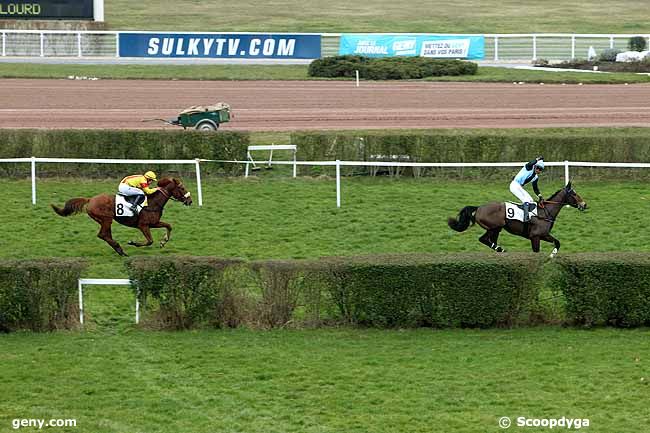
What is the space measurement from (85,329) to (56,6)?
2602 centimetres

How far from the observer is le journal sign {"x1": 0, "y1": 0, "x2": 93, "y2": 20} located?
121 feet

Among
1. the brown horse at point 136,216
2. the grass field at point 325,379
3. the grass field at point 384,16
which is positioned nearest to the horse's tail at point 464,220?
the grass field at point 325,379

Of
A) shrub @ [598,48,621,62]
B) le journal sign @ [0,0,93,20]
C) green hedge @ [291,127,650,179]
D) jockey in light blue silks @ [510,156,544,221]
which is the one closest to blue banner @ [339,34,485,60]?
shrub @ [598,48,621,62]

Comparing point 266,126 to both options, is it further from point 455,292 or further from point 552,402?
point 552,402

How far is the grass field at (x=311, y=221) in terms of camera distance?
16312mm

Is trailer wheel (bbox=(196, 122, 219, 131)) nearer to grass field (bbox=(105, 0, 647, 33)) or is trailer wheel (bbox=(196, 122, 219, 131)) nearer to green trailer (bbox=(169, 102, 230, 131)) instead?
green trailer (bbox=(169, 102, 230, 131))

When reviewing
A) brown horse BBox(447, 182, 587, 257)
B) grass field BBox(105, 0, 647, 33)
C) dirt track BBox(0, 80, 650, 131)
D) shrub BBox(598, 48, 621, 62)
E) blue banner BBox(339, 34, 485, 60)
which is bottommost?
brown horse BBox(447, 182, 587, 257)

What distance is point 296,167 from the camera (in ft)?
66.7

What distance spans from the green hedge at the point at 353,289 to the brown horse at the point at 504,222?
2711 millimetres

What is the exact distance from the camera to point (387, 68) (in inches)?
1299

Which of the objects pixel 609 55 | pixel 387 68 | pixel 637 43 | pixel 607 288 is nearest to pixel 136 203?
pixel 607 288

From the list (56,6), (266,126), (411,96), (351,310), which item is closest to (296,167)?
(266,126)

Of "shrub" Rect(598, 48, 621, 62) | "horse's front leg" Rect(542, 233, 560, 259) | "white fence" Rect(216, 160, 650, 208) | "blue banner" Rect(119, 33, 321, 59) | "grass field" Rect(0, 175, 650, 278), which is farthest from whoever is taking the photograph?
"blue banner" Rect(119, 33, 321, 59)

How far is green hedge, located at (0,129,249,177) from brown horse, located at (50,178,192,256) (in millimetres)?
3624
